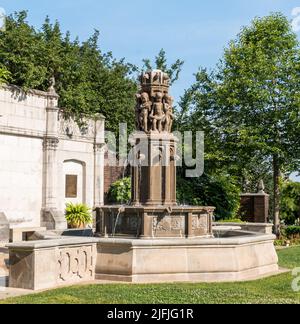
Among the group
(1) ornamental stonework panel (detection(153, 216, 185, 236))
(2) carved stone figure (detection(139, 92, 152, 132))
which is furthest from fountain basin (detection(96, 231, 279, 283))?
(2) carved stone figure (detection(139, 92, 152, 132))

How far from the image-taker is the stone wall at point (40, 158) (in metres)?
24.0

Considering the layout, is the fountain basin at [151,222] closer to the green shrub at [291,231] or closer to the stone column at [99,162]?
the stone column at [99,162]

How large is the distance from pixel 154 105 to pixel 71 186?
13689mm

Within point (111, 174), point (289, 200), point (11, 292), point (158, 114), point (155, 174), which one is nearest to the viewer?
point (11, 292)

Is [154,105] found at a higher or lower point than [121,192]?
higher

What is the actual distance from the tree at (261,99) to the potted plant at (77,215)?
7.84 meters

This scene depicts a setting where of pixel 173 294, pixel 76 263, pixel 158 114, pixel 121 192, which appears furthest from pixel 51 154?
pixel 173 294

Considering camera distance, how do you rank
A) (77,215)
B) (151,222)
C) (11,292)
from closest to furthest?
(11,292)
(151,222)
(77,215)

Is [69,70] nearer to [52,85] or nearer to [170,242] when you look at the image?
[52,85]

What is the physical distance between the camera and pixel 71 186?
27891 mm

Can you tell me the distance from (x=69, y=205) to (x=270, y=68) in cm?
1227

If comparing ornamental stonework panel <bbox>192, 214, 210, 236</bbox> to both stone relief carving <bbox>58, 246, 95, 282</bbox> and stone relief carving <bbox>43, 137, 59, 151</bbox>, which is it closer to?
stone relief carving <bbox>58, 246, 95, 282</bbox>
